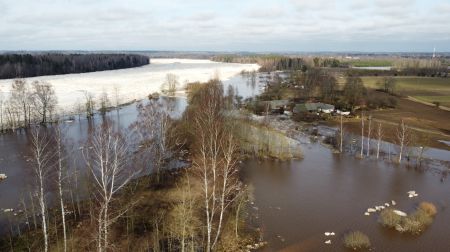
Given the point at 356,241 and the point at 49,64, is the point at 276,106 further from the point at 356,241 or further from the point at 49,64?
the point at 49,64

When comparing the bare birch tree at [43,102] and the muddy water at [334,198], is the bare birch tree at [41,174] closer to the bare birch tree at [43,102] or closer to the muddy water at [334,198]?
the muddy water at [334,198]

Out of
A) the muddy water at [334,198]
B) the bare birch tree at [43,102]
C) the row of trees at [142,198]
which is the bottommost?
the muddy water at [334,198]

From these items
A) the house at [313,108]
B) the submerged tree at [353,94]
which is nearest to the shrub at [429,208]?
the house at [313,108]

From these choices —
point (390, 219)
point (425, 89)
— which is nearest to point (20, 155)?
point (390, 219)

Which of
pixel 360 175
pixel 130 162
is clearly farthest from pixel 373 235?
pixel 130 162

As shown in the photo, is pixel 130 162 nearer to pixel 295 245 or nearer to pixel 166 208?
pixel 166 208
